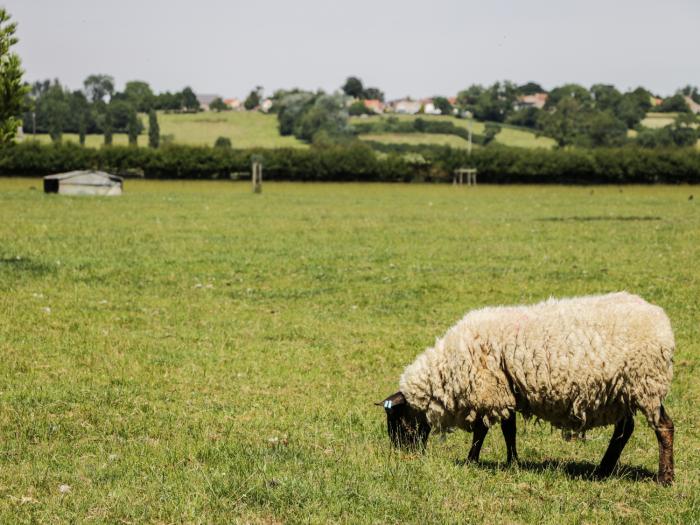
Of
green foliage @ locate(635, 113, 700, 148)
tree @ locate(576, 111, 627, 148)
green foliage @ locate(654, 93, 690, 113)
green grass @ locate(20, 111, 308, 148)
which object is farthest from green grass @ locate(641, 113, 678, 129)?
green grass @ locate(20, 111, 308, 148)

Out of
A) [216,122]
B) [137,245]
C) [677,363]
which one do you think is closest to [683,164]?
[137,245]

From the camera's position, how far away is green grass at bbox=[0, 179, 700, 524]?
648 cm

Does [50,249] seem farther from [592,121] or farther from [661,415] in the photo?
[592,121]

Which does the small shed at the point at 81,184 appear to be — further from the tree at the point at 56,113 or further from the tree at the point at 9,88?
Result: the tree at the point at 56,113

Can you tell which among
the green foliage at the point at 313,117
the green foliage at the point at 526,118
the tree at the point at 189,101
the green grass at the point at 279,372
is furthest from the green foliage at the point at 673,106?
the green grass at the point at 279,372

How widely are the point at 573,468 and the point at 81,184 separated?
2073 inches

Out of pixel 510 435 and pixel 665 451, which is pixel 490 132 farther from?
pixel 665 451

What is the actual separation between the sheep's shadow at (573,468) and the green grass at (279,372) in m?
0.05

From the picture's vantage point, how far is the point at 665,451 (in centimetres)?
726

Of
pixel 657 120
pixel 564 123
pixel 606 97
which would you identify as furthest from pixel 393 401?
pixel 606 97

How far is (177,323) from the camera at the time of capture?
48.5 ft

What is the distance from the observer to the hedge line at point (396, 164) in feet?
256

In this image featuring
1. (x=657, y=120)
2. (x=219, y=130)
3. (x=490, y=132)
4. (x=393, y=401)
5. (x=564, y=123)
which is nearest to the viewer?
(x=393, y=401)

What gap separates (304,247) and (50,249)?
723 centimetres
